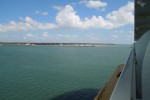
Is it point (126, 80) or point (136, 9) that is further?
point (136, 9)

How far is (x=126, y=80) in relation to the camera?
2904 millimetres

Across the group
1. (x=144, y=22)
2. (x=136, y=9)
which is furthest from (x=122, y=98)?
(x=144, y=22)

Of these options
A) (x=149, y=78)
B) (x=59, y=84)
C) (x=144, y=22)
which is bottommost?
(x=59, y=84)

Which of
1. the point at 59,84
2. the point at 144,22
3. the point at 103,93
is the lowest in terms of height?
the point at 59,84

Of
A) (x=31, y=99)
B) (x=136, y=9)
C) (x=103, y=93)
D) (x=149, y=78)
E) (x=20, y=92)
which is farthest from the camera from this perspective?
(x=20, y=92)

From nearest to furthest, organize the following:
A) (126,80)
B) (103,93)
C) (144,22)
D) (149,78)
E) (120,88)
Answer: (120,88), (126,80), (149,78), (103,93), (144,22)

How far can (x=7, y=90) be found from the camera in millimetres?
21609

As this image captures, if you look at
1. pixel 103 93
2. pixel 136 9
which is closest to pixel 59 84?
pixel 103 93

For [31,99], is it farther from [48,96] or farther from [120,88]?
[120,88]

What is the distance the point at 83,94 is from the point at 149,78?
14.5m

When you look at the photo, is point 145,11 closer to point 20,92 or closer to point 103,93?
point 103,93

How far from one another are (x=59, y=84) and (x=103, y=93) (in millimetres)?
16741

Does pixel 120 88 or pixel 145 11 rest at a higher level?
pixel 145 11

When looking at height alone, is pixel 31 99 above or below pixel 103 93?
below
